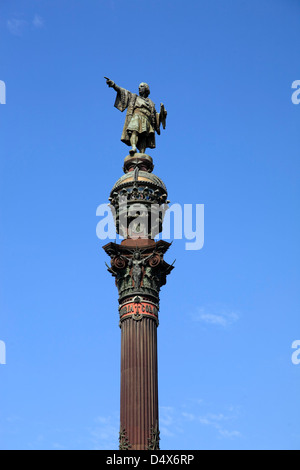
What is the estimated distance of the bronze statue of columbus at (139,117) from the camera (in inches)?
1923

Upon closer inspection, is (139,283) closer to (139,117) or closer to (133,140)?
(133,140)

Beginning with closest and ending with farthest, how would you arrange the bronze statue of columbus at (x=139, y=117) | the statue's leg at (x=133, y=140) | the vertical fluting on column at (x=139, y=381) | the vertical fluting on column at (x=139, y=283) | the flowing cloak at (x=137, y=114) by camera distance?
1. the vertical fluting on column at (x=139, y=381)
2. the vertical fluting on column at (x=139, y=283)
3. the statue's leg at (x=133, y=140)
4. the bronze statue of columbus at (x=139, y=117)
5. the flowing cloak at (x=137, y=114)

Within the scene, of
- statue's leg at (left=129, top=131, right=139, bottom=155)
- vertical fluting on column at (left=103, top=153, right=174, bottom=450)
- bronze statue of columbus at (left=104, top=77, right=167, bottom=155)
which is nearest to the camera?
vertical fluting on column at (left=103, top=153, right=174, bottom=450)

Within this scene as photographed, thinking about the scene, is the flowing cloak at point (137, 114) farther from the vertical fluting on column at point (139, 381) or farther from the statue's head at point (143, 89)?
the vertical fluting on column at point (139, 381)

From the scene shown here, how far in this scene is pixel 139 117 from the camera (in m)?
49.3

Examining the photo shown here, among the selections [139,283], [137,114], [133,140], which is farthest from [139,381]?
[137,114]

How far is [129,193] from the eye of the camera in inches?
1786

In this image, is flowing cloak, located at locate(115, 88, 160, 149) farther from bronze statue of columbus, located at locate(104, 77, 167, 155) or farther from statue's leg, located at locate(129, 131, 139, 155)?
statue's leg, located at locate(129, 131, 139, 155)

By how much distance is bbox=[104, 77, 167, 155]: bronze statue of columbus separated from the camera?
1923 inches

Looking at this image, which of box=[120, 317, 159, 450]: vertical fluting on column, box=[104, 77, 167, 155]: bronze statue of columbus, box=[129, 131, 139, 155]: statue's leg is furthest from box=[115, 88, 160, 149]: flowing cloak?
box=[120, 317, 159, 450]: vertical fluting on column

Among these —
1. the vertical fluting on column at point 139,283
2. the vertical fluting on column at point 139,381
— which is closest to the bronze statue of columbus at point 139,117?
the vertical fluting on column at point 139,283

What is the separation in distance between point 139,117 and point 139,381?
1580 cm
